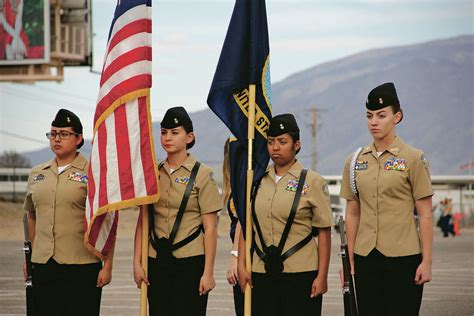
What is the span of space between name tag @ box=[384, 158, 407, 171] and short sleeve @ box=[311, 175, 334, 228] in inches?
18.1

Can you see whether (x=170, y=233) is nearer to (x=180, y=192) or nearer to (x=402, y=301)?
(x=180, y=192)

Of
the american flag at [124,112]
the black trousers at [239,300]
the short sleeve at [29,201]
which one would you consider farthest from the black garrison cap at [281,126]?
the short sleeve at [29,201]

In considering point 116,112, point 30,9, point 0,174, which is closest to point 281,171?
point 116,112

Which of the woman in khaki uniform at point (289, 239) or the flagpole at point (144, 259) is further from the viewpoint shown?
the flagpole at point (144, 259)

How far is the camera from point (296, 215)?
24.2 ft

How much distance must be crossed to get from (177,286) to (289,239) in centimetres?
89

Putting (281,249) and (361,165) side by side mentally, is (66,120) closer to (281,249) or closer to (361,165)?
Result: (281,249)

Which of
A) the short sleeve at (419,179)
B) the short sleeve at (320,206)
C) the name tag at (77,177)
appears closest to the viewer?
the short sleeve at (419,179)

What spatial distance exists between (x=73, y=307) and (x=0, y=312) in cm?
520

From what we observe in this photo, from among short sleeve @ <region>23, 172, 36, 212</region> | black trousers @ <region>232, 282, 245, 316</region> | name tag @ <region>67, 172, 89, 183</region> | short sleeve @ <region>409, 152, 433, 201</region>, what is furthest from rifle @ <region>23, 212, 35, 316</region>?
short sleeve @ <region>409, 152, 433, 201</region>

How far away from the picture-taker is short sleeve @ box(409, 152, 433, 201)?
23.7 feet

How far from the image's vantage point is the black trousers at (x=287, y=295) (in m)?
7.38

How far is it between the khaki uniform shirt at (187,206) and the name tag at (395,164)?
123 centimetres

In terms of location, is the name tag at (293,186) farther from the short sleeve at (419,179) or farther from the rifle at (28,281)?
the rifle at (28,281)
